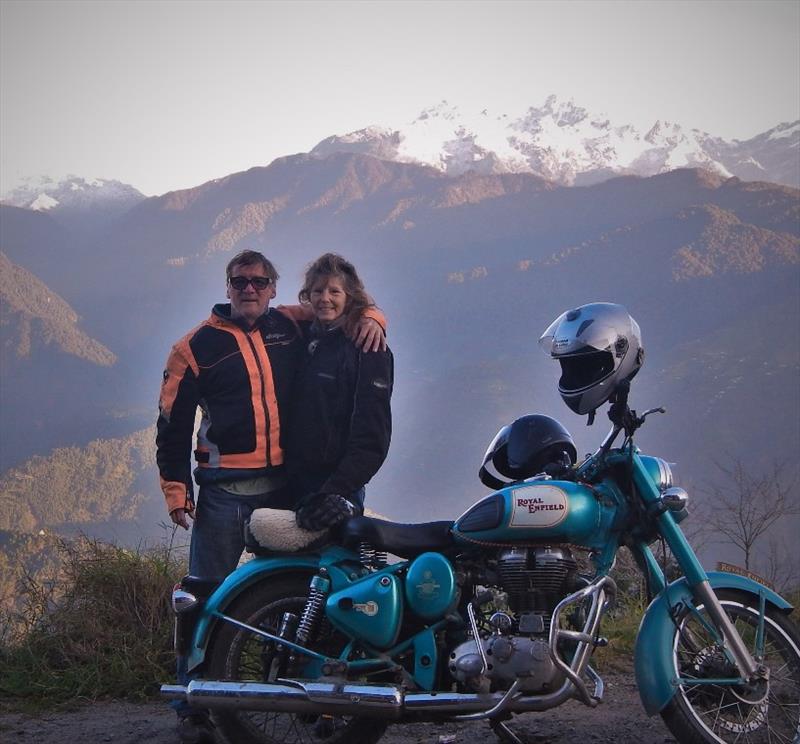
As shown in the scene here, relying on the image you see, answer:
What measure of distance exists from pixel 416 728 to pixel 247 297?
215cm

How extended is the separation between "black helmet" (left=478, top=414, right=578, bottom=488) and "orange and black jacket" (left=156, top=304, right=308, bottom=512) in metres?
1.04

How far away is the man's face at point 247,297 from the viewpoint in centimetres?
438

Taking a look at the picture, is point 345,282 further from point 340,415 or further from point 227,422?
point 227,422

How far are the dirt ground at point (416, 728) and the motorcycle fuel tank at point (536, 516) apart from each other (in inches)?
40.2

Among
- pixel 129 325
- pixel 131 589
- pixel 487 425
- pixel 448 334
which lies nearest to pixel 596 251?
pixel 448 334

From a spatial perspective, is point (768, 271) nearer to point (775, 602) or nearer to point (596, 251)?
point (596, 251)

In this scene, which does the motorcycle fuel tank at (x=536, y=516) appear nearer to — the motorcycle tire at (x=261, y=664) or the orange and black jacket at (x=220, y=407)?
the motorcycle tire at (x=261, y=664)

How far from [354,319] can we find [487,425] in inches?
4204

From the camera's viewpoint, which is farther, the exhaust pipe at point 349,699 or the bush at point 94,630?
the bush at point 94,630

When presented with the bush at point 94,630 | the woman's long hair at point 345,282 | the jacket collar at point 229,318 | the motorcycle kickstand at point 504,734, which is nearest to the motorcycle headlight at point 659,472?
the motorcycle kickstand at point 504,734

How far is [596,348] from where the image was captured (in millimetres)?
3570

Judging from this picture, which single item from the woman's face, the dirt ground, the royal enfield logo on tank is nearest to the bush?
the dirt ground

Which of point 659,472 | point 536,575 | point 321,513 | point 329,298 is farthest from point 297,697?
point 329,298

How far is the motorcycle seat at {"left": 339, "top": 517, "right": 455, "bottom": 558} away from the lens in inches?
142
